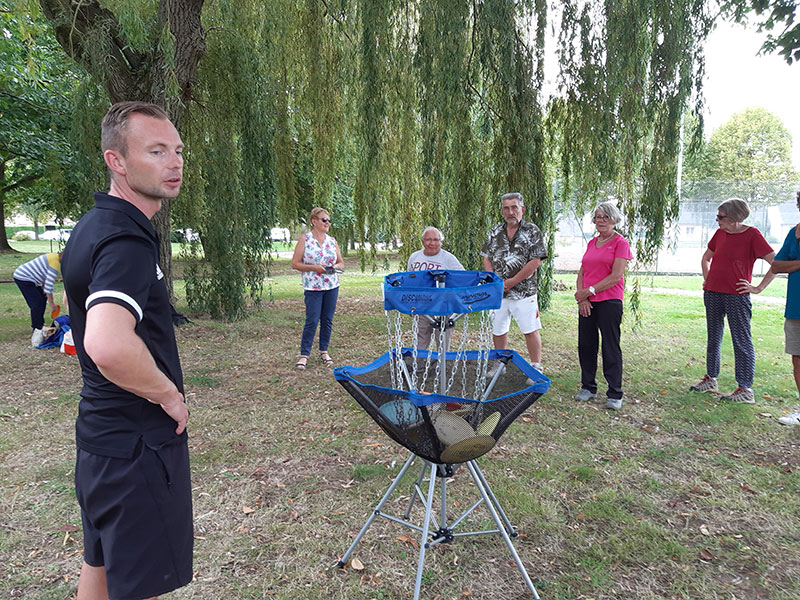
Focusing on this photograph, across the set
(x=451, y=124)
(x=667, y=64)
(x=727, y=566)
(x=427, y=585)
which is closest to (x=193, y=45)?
(x=451, y=124)

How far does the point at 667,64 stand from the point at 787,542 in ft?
13.3

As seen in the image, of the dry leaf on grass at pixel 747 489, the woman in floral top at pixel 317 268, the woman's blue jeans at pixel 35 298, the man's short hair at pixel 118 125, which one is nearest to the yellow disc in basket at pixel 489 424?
the man's short hair at pixel 118 125

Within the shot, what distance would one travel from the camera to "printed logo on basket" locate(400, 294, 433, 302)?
8.32 ft

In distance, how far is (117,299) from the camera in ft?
4.97

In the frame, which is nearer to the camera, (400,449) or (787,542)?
(787,542)

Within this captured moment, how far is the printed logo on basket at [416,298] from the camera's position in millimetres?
2537

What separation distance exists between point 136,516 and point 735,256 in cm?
549

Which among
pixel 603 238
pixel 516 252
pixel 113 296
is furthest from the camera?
pixel 516 252

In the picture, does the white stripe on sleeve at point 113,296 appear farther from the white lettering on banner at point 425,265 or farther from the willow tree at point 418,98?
the willow tree at point 418,98

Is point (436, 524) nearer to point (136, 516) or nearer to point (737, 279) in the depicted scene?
point (136, 516)

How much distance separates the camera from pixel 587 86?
551cm

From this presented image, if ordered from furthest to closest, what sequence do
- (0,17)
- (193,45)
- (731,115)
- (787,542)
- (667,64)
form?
1. (731,115)
2. (0,17)
3. (193,45)
4. (667,64)
5. (787,542)

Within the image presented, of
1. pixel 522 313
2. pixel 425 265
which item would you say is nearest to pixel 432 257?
Result: pixel 425 265

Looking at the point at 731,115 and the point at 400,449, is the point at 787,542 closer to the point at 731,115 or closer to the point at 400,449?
the point at 400,449
